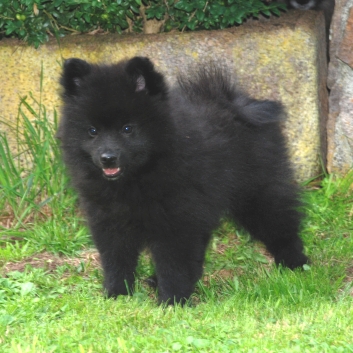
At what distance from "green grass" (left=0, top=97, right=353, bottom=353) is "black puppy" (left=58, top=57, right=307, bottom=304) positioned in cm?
32

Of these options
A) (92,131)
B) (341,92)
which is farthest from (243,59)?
(92,131)

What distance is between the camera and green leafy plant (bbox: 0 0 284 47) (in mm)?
6508

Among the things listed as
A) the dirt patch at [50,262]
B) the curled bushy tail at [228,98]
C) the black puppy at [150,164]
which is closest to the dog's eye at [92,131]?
the black puppy at [150,164]

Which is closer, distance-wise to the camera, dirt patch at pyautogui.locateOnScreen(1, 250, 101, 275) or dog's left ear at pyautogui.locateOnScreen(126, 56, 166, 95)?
dog's left ear at pyautogui.locateOnScreen(126, 56, 166, 95)

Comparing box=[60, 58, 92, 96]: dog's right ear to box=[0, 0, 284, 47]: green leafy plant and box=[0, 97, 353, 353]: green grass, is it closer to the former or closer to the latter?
box=[0, 97, 353, 353]: green grass

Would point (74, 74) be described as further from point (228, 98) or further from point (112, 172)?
point (228, 98)

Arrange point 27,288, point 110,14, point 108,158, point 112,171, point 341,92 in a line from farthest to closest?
point 341,92
point 110,14
point 27,288
point 112,171
point 108,158

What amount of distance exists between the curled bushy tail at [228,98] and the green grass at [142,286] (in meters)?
0.94

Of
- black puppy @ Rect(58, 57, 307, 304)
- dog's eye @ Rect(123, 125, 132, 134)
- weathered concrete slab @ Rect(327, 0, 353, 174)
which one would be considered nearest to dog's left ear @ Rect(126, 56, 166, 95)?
black puppy @ Rect(58, 57, 307, 304)

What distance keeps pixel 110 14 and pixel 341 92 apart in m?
2.11

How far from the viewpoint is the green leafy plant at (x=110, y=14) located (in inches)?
256

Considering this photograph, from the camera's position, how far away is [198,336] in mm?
4004

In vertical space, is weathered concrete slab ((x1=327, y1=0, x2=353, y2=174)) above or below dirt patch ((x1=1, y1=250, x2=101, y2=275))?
above

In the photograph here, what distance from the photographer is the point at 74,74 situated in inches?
185
